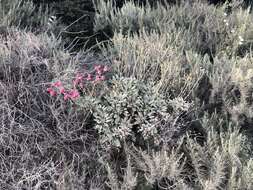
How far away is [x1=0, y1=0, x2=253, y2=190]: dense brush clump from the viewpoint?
279 centimetres

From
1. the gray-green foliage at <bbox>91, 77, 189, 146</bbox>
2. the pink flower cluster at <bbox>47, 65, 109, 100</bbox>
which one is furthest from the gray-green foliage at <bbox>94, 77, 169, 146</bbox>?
the pink flower cluster at <bbox>47, 65, 109, 100</bbox>

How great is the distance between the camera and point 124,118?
117 inches

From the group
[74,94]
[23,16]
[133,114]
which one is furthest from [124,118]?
[23,16]

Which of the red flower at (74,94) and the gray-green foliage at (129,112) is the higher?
the red flower at (74,94)

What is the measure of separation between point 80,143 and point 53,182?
0.41 m

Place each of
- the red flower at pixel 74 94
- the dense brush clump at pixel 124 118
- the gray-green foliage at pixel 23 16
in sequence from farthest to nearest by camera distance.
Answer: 1. the gray-green foliage at pixel 23 16
2. the red flower at pixel 74 94
3. the dense brush clump at pixel 124 118

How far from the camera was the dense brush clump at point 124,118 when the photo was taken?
2.79 metres

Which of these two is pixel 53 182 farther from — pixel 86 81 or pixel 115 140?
pixel 86 81

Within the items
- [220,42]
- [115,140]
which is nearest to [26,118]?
[115,140]

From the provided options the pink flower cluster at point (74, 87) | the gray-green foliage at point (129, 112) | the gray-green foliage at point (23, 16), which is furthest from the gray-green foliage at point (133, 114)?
the gray-green foliage at point (23, 16)

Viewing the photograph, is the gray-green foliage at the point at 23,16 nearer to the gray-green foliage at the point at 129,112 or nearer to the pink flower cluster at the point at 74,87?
the pink flower cluster at the point at 74,87

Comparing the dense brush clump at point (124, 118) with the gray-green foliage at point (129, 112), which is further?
the gray-green foliage at point (129, 112)

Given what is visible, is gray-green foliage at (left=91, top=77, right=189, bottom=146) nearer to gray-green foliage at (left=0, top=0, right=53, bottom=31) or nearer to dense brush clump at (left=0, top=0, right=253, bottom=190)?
dense brush clump at (left=0, top=0, right=253, bottom=190)

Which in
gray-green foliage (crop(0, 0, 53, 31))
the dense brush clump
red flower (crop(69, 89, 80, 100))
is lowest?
the dense brush clump
